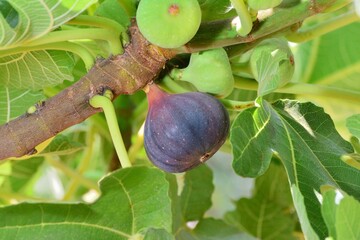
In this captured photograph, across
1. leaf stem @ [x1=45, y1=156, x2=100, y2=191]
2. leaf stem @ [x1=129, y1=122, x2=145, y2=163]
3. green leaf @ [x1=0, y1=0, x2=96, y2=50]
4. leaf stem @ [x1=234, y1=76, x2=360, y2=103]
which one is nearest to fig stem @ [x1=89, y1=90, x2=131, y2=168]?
green leaf @ [x1=0, y1=0, x2=96, y2=50]

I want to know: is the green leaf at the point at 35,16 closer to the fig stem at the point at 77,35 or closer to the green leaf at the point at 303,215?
the fig stem at the point at 77,35

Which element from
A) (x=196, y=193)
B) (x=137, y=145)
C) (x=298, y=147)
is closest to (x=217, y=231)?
(x=196, y=193)

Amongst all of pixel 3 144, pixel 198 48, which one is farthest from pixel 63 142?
pixel 198 48

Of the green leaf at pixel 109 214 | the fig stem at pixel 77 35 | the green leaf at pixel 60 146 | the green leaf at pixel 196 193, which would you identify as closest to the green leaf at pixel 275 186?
the green leaf at pixel 196 193

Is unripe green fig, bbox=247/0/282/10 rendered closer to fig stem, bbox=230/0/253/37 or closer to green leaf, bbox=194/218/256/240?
fig stem, bbox=230/0/253/37

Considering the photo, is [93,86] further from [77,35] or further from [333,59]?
[333,59]

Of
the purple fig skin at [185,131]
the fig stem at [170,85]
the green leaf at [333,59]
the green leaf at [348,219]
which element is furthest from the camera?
the green leaf at [333,59]

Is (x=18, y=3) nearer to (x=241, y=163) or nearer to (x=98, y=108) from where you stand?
(x=98, y=108)

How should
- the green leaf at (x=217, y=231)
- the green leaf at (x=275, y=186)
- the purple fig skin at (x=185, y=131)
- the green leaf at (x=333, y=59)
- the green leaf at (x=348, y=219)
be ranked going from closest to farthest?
the green leaf at (x=348, y=219)
the purple fig skin at (x=185, y=131)
the green leaf at (x=217, y=231)
the green leaf at (x=333, y=59)
the green leaf at (x=275, y=186)
